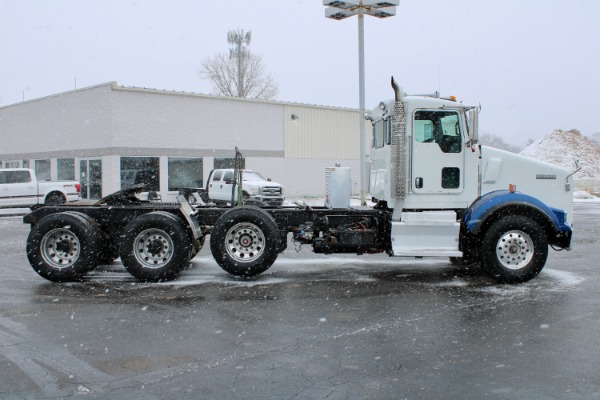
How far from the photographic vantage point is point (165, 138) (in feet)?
93.8

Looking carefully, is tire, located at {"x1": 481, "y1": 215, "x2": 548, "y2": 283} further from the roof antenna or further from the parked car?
the parked car

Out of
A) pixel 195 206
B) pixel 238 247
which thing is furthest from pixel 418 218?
pixel 195 206

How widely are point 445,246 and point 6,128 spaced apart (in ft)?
113

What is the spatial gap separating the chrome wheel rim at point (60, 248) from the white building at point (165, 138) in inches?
735

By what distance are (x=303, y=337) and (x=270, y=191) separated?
56.0 feet

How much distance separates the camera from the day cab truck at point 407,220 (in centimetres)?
871

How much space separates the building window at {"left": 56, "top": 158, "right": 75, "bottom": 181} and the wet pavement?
21.9 meters

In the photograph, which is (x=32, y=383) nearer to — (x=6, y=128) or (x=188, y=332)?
(x=188, y=332)

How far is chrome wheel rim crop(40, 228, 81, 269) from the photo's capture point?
9078 mm

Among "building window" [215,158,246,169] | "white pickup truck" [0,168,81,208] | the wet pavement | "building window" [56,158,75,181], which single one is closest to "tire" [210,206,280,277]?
the wet pavement

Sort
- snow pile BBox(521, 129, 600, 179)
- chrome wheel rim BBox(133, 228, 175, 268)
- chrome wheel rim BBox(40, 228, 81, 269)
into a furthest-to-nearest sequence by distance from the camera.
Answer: snow pile BBox(521, 129, 600, 179) → chrome wheel rim BBox(40, 228, 81, 269) → chrome wheel rim BBox(133, 228, 175, 268)

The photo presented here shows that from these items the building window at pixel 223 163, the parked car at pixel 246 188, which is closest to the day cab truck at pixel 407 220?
the parked car at pixel 246 188

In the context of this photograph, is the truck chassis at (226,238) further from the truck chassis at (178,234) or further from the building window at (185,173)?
the building window at (185,173)

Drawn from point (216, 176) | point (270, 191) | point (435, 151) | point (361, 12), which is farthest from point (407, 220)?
point (216, 176)
